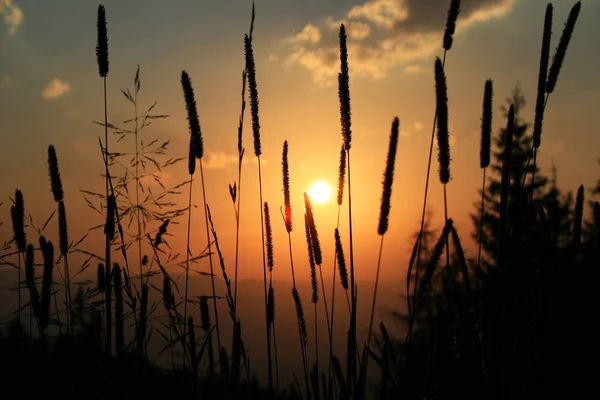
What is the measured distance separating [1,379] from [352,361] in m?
3.36

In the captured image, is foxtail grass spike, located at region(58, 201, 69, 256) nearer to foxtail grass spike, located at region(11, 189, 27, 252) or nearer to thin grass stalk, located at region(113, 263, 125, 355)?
foxtail grass spike, located at region(11, 189, 27, 252)

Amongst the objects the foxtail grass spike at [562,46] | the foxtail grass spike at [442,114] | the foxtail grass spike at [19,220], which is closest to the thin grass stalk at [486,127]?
the foxtail grass spike at [562,46]

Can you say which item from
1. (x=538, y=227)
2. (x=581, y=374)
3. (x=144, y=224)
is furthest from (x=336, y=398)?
(x=144, y=224)

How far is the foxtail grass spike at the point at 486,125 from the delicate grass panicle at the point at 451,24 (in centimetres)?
44

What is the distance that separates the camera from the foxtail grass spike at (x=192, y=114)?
2129 mm

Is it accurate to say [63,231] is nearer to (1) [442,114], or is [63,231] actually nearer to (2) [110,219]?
(2) [110,219]

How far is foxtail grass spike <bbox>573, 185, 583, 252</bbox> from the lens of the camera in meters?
2.38

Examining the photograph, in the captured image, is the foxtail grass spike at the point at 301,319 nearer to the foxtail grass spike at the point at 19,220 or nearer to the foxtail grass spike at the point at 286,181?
the foxtail grass spike at the point at 286,181

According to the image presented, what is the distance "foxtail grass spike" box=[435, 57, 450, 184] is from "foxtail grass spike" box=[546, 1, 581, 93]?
91 cm

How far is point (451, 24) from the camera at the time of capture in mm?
1987

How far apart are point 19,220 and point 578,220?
10.6 feet

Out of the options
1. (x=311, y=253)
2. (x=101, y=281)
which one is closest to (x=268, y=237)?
(x=311, y=253)

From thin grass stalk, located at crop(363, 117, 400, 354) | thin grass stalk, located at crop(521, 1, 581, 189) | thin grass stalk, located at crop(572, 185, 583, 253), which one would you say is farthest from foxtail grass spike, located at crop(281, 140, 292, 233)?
thin grass stalk, located at crop(572, 185, 583, 253)

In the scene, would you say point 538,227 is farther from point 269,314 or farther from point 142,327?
point 142,327
